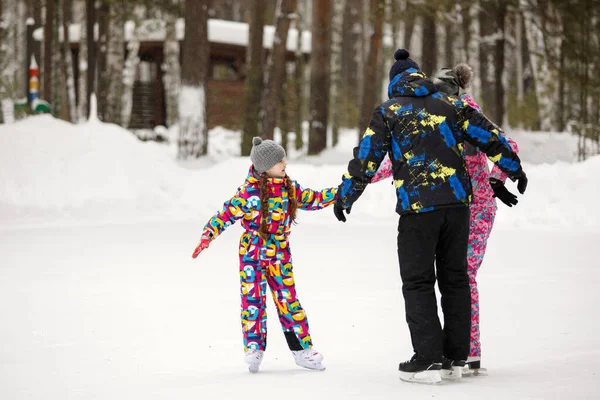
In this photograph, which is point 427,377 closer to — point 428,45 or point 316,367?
point 316,367

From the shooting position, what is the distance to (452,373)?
5523 millimetres

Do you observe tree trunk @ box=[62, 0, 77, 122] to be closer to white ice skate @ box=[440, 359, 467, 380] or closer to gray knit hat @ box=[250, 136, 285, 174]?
gray knit hat @ box=[250, 136, 285, 174]

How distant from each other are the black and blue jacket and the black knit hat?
86mm

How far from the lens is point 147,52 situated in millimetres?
35031

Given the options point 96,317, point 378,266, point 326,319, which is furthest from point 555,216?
point 96,317

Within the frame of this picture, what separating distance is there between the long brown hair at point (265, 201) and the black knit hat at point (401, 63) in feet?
3.02

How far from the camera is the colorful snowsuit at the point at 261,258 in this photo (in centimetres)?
585

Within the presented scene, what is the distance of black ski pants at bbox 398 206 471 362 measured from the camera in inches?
209

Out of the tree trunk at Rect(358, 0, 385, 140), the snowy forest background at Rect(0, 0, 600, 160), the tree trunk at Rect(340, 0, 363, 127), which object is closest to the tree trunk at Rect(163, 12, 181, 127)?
the snowy forest background at Rect(0, 0, 600, 160)

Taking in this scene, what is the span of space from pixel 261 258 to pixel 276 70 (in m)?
16.6

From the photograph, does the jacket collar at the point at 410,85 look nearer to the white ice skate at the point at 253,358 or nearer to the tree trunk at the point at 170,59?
the white ice skate at the point at 253,358

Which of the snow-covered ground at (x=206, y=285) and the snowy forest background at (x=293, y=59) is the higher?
the snowy forest background at (x=293, y=59)

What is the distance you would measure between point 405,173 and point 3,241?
8.79 m

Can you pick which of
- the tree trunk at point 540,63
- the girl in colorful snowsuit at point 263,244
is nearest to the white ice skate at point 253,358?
the girl in colorful snowsuit at point 263,244
